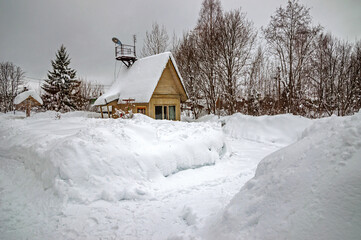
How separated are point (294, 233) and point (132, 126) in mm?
5186

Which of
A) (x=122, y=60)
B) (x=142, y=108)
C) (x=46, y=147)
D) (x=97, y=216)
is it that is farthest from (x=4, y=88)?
(x=97, y=216)

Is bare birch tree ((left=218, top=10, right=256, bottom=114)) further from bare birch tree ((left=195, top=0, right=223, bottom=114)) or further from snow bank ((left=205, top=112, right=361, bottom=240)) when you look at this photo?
snow bank ((left=205, top=112, right=361, bottom=240))

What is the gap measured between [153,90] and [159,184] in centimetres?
1073

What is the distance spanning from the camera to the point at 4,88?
126ft

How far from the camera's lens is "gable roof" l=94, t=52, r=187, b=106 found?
48.6ft

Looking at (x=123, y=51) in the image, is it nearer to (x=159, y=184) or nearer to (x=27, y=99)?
(x=27, y=99)

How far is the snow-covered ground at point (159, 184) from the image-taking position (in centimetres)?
203

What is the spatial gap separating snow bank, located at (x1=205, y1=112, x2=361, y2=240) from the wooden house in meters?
12.6

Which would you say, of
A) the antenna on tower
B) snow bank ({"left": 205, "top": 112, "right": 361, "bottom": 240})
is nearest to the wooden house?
the antenna on tower

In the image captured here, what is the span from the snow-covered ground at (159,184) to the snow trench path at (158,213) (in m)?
0.02

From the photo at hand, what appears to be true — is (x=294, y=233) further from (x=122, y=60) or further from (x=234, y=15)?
(x=122, y=60)

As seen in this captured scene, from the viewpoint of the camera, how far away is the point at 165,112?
16562mm

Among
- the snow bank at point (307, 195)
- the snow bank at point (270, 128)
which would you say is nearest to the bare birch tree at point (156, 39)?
the snow bank at point (270, 128)

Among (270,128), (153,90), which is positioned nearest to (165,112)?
(153,90)
